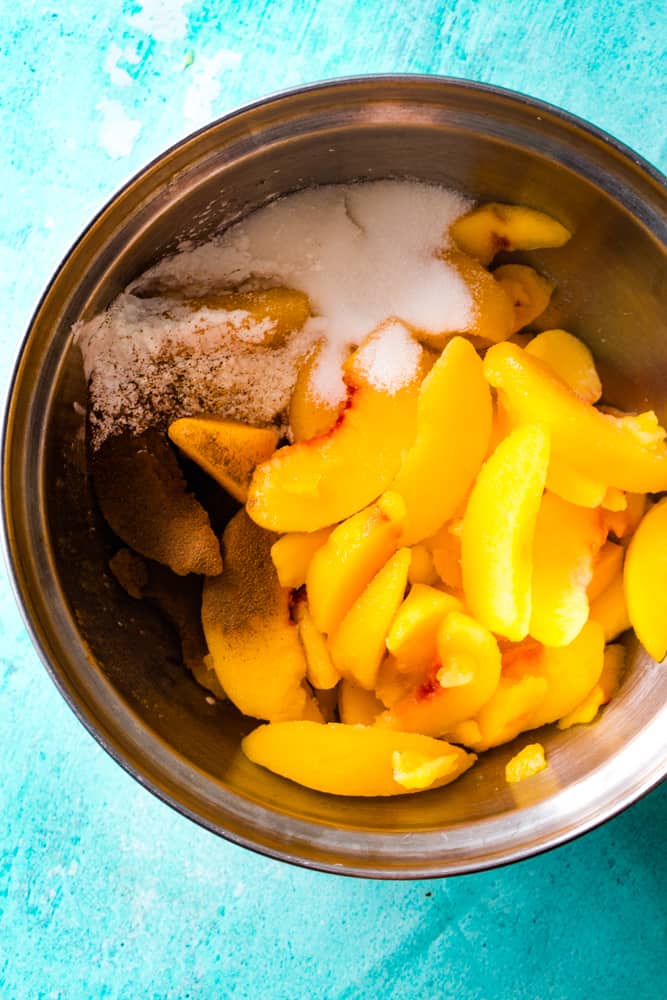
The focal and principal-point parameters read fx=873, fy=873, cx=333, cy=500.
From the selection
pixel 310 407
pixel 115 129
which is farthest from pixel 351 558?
pixel 115 129

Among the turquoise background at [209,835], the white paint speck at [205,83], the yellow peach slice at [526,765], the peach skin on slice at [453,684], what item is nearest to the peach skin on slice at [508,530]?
the peach skin on slice at [453,684]

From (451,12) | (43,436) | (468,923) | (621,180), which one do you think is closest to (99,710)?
(43,436)

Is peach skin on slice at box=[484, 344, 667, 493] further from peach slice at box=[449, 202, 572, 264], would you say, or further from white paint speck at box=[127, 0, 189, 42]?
white paint speck at box=[127, 0, 189, 42]

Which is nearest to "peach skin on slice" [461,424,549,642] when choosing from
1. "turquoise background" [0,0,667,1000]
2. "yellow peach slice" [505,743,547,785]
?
"yellow peach slice" [505,743,547,785]

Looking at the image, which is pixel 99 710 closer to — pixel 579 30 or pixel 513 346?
pixel 513 346

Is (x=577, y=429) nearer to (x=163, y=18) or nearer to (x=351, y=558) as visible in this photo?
(x=351, y=558)

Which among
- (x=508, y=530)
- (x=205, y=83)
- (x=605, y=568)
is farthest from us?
(x=205, y=83)
